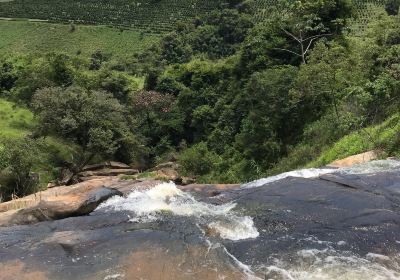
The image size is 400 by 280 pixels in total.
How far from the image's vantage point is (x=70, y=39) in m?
92.1

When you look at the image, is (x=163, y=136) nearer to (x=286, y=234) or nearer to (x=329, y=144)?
(x=329, y=144)

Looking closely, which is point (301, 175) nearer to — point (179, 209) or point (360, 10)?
point (179, 209)

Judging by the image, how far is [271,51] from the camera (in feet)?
120

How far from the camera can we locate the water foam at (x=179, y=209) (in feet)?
38.1

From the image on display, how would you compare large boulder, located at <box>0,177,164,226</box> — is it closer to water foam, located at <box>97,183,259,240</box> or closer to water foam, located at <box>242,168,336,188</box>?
water foam, located at <box>97,183,259,240</box>

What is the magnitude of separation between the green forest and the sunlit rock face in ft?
22.2

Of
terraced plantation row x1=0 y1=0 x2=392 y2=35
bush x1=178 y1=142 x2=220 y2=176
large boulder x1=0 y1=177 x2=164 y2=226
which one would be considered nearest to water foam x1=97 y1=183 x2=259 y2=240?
large boulder x1=0 y1=177 x2=164 y2=226

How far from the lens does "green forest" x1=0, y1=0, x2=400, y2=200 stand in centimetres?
2448

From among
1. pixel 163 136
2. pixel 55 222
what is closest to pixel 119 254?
pixel 55 222

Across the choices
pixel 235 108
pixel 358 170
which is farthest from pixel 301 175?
pixel 235 108

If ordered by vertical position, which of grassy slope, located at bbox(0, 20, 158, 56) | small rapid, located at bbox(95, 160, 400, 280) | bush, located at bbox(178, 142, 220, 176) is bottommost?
bush, located at bbox(178, 142, 220, 176)

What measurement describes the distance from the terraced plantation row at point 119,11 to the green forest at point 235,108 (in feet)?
140

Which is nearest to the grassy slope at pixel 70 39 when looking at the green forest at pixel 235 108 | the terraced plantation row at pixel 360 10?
the terraced plantation row at pixel 360 10

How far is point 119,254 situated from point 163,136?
33741 millimetres
